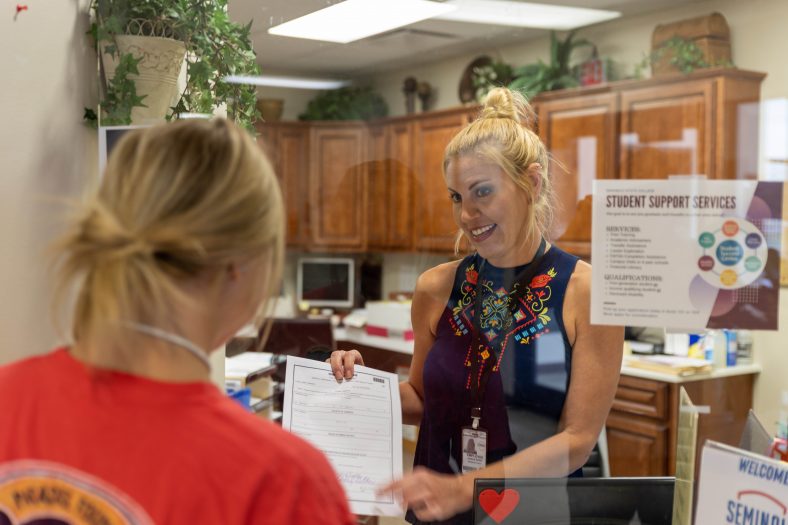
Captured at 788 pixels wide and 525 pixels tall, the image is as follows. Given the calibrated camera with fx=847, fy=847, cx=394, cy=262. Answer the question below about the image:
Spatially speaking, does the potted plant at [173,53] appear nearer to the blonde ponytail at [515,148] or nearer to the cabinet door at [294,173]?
the cabinet door at [294,173]

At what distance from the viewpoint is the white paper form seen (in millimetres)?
1430

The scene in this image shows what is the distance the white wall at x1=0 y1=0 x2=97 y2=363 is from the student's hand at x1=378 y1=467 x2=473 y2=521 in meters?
0.73

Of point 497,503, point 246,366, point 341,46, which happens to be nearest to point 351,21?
point 341,46

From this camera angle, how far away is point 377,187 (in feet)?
6.07

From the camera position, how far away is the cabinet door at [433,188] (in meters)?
1.63

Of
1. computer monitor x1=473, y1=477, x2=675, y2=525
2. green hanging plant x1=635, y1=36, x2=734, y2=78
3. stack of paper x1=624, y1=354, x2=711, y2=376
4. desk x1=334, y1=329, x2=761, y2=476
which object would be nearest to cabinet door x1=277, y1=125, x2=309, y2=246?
computer monitor x1=473, y1=477, x2=675, y2=525

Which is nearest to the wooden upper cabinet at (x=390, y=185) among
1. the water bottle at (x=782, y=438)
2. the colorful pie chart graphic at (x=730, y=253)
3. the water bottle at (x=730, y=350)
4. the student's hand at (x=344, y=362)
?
the student's hand at (x=344, y=362)

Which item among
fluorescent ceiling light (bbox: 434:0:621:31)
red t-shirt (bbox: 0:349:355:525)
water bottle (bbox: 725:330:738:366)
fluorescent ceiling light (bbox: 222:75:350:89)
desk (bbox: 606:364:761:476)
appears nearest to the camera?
red t-shirt (bbox: 0:349:355:525)

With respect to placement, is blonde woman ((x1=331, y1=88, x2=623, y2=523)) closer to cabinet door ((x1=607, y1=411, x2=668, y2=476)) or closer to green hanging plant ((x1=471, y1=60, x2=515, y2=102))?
green hanging plant ((x1=471, y1=60, x2=515, y2=102))

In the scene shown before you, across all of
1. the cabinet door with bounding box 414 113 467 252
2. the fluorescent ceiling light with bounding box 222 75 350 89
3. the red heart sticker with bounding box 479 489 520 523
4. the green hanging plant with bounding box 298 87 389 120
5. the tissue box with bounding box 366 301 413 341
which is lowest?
the red heart sticker with bounding box 479 489 520 523

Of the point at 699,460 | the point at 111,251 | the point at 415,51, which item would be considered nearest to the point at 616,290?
the point at 699,460

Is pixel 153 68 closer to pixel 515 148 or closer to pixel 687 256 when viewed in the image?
pixel 515 148

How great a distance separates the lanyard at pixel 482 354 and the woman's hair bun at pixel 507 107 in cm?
23

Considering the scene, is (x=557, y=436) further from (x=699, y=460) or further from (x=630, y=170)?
(x=630, y=170)
